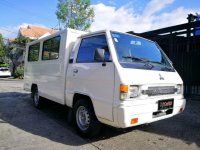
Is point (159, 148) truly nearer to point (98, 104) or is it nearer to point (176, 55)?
point (98, 104)

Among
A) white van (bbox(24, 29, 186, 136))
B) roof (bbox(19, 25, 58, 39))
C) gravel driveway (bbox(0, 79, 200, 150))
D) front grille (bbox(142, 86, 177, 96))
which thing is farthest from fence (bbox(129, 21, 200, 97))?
roof (bbox(19, 25, 58, 39))

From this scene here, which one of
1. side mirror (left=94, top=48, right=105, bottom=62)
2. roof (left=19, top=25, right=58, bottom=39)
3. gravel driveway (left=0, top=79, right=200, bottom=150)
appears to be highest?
roof (left=19, top=25, right=58, bottom=39)

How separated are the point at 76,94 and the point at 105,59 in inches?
48.3

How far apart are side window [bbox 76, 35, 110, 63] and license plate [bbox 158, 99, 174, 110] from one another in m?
1.34

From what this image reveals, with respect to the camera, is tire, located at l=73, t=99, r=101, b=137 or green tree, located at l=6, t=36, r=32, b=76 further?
green tree, located at l=6, t=36, r=32, b=76

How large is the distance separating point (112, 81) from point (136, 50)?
119 centimetres

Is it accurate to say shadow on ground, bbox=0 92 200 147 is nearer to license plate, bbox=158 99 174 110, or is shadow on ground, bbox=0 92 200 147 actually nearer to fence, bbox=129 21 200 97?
license plate, bbox=158 99 174 110

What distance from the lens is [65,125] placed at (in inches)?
229

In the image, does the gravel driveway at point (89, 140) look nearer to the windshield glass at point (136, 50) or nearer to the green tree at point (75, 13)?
the windshield glass at point (136, 50)

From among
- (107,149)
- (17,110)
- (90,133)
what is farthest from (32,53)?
(107,149)

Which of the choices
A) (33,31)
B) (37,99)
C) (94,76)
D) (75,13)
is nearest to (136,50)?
(94,76)

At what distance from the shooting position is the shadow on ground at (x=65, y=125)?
4910 millimetres

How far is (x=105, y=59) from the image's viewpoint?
14.5 ft

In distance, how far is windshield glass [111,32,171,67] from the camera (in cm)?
455
